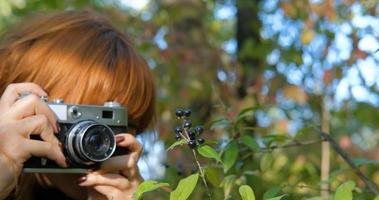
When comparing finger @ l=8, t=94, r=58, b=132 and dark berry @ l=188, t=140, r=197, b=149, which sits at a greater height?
finger @ l=8, t=94, r=58, b=132

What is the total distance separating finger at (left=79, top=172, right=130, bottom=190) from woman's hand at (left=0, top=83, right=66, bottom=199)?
0.21 ft

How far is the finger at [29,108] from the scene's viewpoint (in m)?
1.22

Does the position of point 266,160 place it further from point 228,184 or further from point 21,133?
point 21,133

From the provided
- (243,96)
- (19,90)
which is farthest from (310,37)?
(19,90)

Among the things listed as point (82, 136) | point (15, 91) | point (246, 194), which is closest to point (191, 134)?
point (246, 194)

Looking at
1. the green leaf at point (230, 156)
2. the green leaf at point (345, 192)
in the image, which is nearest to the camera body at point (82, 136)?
the green leaf at point (230, 156)

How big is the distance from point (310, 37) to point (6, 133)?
133cm

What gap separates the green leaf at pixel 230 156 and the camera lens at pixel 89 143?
0.21 metres

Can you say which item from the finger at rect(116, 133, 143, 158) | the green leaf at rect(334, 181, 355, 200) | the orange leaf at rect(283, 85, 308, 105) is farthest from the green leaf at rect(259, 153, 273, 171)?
the orange leaf at rect(283, 85, 308, 105)

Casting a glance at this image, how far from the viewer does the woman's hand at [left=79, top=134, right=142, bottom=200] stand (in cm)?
130

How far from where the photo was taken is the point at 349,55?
204cm

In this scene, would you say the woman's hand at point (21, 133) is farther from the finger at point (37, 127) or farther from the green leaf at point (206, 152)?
the green leaf at point (206, 152)

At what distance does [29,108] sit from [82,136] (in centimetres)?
11

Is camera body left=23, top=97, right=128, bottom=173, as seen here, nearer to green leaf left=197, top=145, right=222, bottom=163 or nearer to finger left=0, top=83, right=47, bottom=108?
finger left=0, top=83, right=47, bottom=108
